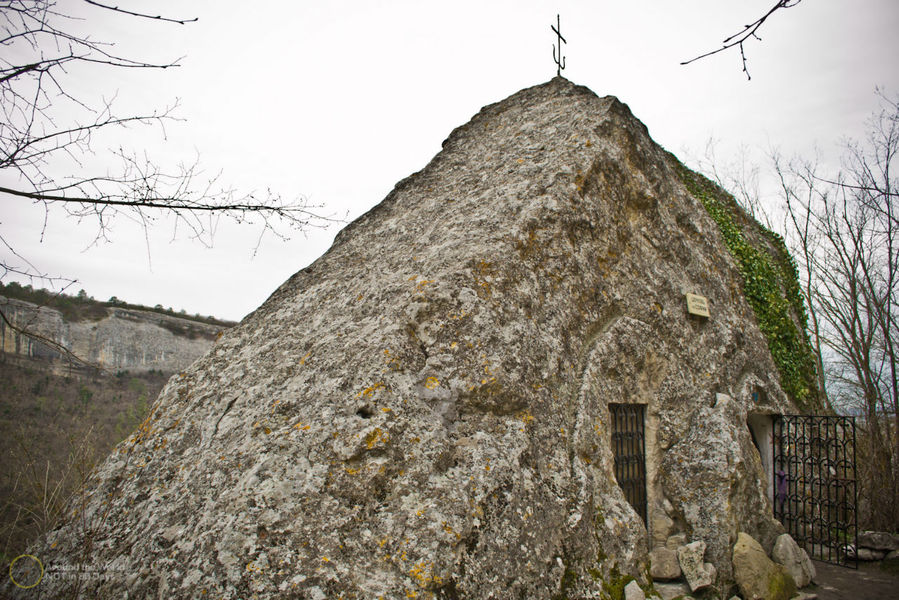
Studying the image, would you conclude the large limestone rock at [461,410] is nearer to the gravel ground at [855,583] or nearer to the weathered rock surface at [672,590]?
the weathered rock surface at [672,590]

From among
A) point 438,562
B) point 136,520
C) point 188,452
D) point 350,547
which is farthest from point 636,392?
point 136,520

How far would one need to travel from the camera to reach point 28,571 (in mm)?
3221

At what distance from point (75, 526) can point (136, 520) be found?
547mm

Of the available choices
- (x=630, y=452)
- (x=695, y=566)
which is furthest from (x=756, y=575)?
(x=630, y=452)

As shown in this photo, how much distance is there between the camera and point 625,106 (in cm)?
568

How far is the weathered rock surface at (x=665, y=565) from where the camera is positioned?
4445mm

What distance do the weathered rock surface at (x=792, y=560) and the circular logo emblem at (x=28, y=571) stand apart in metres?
6.01

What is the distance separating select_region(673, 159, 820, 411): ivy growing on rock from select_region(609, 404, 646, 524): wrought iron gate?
3.05 m

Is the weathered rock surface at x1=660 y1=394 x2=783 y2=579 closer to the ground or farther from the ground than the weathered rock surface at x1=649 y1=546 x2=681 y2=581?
farther from the ground

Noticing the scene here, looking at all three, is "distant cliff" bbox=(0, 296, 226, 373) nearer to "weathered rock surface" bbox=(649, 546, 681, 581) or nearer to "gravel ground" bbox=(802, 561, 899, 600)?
"weathered rock surface" bbox=(649, 546, 681, 581)

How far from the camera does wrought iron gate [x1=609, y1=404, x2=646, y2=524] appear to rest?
Result: 4.57 metres

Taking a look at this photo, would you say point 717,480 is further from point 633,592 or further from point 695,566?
point 633,592

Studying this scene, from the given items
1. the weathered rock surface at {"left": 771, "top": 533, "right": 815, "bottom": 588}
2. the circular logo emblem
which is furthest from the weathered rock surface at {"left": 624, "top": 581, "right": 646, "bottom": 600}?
the circular logo emblem

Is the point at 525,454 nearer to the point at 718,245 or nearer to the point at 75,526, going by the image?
the point at 75,526
